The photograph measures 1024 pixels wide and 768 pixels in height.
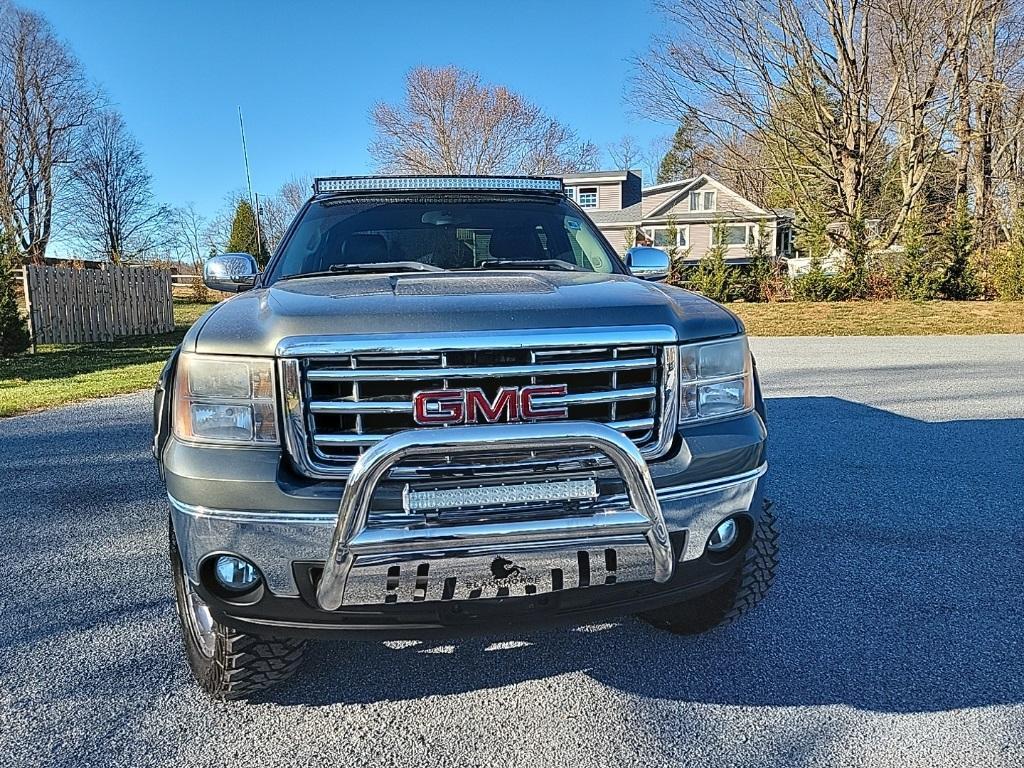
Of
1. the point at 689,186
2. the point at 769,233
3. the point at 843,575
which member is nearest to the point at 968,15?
the point at 769,233

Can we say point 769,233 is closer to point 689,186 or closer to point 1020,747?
point 689,186

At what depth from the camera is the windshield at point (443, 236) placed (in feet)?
11.4

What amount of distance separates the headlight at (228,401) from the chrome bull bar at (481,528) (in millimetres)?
357

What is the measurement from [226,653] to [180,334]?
16862 millimetres

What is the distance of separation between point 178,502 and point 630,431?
4.23ft

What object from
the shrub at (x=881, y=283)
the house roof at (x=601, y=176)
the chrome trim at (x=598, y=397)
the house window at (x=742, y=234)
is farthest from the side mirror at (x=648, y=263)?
the house roof at (x=601, y=176)

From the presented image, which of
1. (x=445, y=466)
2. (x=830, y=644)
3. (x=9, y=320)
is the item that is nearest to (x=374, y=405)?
(x=445, y=466)

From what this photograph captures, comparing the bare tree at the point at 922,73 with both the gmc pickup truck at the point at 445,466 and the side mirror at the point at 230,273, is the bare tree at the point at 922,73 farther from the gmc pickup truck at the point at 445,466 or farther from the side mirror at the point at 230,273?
the gmc pickup truck at the point at 445,466

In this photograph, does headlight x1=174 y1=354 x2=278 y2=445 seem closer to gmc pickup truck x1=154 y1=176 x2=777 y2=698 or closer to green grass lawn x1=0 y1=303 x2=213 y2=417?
gmc pickup truck x1=154 y1=176 x2=777 y2=698

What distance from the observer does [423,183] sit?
3828mm

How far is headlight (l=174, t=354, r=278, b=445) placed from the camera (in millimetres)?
2070

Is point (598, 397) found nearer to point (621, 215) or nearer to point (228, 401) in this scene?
point (228, 401)

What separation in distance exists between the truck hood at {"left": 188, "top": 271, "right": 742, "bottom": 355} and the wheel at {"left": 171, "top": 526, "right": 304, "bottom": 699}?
2.25 feet

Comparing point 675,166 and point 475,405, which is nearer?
point 475,405
